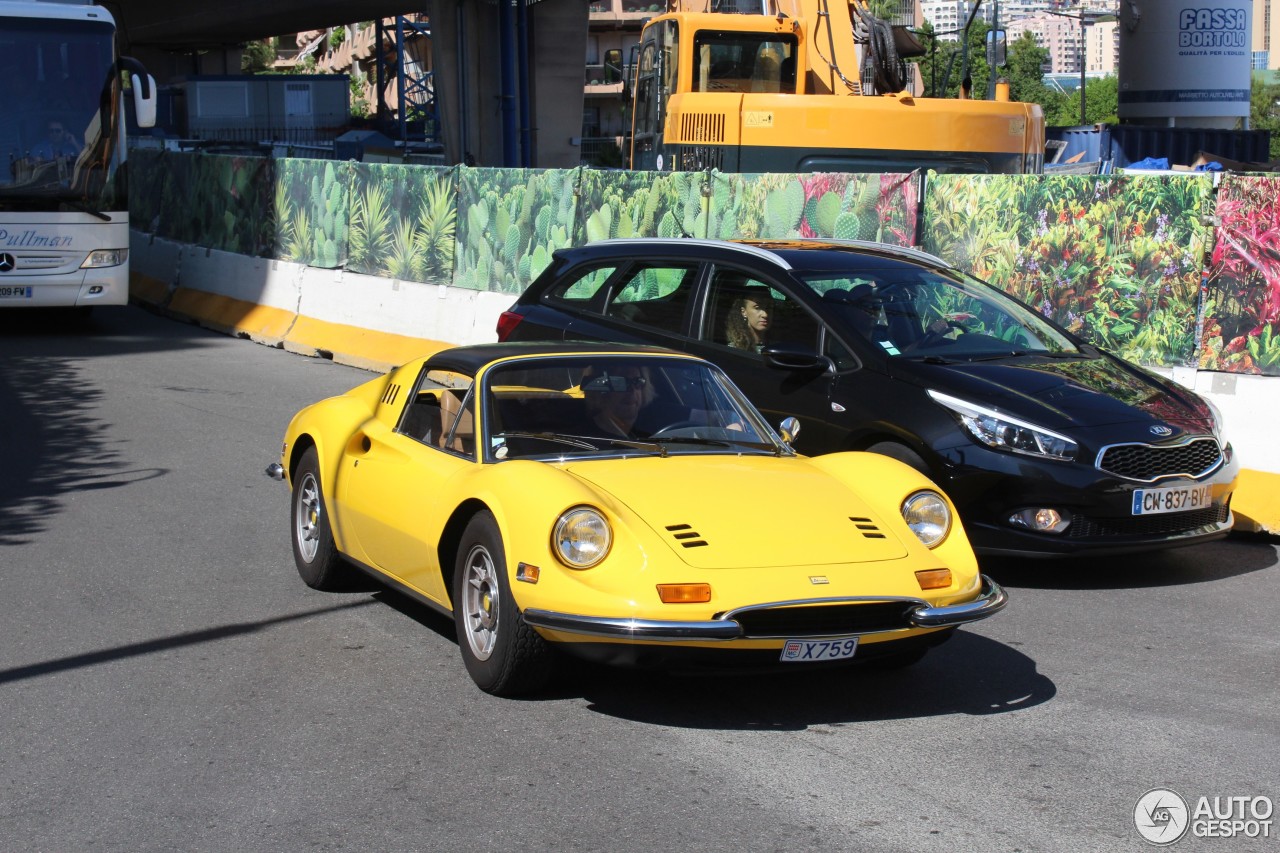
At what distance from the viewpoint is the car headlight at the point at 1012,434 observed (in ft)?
24.8

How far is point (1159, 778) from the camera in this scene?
16.0ft

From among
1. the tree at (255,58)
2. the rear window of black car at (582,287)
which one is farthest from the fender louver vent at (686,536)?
the tree at (255,58)

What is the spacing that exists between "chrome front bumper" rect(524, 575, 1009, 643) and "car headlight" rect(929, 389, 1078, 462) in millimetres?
2381

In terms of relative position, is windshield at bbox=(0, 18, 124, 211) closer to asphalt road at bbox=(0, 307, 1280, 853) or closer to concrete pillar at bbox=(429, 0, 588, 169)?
asphalt road at bbox=(0, 307, 1280, 853)

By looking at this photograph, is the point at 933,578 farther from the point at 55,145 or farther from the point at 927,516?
the point at 55,145

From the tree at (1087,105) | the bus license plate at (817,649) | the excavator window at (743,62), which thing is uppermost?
the tree at (1087,105)

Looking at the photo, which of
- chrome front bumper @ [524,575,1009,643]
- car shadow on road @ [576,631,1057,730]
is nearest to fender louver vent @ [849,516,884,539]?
chrome front bumper @ [524,575,1009,643]

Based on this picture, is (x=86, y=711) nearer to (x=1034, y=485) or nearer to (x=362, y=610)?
(x=362, y=610)

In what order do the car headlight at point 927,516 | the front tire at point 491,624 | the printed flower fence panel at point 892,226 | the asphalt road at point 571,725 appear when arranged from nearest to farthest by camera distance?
1. the asphalt road at point 571,725
2. the front tire at point 491,624
3. the car headlight at point 927,516
4. the printed flower fence panel at point 892,226

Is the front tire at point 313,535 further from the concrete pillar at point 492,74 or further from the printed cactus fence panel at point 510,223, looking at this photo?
the concrete pillar at point 492,74

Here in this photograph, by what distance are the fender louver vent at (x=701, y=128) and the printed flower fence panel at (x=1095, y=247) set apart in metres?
4.57

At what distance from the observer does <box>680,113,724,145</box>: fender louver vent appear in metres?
15.9

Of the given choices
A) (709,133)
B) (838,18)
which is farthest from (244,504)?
(838,18)

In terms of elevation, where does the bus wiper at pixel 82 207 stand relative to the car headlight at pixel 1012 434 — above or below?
above
